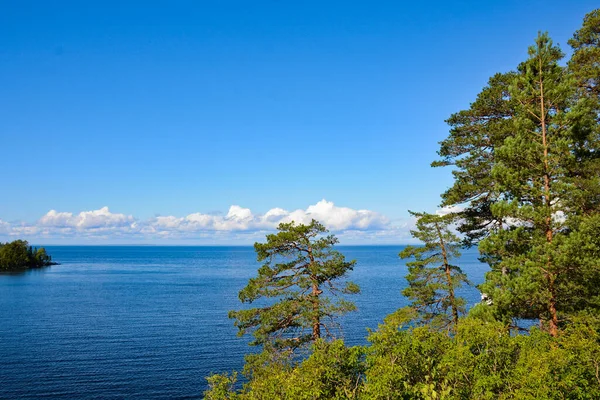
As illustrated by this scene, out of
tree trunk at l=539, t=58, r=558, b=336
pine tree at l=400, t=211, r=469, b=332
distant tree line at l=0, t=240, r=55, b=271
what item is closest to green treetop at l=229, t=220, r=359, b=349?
pine tree at l=400, t=211, r=469, b=332

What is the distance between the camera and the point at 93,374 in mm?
39781

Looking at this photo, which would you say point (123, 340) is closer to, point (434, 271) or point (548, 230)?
point (434, 271)

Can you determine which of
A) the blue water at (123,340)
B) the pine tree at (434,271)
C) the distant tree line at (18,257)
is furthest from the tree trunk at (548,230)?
the distant tree line at (18,257)

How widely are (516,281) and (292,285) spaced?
1266 cm

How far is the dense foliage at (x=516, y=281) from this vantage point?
13.4 m

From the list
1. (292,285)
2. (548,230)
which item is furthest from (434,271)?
→ (548,230)

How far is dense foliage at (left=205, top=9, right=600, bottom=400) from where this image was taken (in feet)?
43.9

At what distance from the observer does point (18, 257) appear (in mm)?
158250

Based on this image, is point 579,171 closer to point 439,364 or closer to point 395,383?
point 439,364

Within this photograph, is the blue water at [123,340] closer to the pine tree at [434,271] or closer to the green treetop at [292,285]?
the green treetop at [292,285]

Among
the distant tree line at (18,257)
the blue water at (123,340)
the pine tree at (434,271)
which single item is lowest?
the blue water at (123,340)

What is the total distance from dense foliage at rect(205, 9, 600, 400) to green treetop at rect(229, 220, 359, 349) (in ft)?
1.57

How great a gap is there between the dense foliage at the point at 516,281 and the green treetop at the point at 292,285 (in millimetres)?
478

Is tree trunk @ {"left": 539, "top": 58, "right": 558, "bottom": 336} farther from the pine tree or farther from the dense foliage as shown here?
the pine tree
